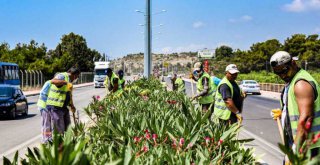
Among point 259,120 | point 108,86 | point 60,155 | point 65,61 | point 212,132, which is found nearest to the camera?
point 60,155

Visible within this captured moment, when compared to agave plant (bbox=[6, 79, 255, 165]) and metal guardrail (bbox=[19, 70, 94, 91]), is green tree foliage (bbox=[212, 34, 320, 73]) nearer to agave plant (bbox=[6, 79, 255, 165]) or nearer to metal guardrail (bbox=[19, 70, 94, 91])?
metal guardrail (bbox=[19, 70, 94, 91])

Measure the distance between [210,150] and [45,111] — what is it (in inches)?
197

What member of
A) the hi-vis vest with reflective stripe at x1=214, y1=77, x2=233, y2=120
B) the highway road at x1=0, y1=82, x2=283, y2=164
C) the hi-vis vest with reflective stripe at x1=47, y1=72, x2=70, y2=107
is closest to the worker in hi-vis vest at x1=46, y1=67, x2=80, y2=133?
the hi-vis vest with reflective stripe at x1=47, y1=72, x2=70, y2=107

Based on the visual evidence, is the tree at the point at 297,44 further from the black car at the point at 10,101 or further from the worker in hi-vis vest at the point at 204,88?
the worker in hi-vis vest at the point at 204,88

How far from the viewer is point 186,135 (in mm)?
4582

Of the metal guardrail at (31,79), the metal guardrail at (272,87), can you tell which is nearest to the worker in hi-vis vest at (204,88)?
the metal guardrail at (272,87)

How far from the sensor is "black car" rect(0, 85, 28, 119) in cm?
1722

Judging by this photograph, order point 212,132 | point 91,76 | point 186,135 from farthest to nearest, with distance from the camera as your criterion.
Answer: point 91,76, point 212,132, point 186,135

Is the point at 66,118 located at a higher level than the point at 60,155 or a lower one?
lower

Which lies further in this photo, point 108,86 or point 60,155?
point 108,86

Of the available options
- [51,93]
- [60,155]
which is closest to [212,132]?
[60,155]

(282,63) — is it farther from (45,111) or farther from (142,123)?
(45,111)

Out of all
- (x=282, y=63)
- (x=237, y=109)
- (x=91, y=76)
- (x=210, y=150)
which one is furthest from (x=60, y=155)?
Answer: (x=91, y=76)

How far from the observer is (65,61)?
216 feet
